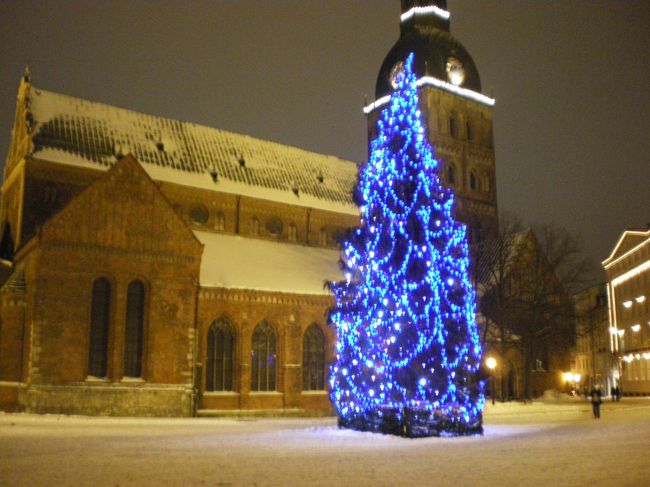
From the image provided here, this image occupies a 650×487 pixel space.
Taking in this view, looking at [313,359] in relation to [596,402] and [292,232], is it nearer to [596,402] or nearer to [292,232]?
[292,232]

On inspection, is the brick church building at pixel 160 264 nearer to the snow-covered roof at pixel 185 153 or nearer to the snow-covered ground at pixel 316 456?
the snow-covered roof at pixel 185 153

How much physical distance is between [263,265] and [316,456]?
24.5 m

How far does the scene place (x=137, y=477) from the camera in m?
12.9

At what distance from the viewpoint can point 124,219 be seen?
33.2 metres

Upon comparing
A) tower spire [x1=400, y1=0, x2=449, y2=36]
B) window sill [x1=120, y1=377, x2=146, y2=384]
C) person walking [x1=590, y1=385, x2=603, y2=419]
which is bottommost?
person walking [x1=590, y1=385, x2=603, y2=419]

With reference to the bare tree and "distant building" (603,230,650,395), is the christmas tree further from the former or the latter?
"distant building" (603,230,650,395)

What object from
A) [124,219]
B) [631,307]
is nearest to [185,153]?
[124,219]

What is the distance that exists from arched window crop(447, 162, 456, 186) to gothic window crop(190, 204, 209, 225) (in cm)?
2003

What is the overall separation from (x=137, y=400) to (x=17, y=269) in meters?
8.42

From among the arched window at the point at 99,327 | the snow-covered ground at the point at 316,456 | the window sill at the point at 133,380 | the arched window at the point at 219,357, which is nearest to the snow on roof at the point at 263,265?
the arched window at the point at 219,357

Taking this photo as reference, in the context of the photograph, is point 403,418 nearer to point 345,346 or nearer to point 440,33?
point 345,346

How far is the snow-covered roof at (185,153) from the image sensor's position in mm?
38406

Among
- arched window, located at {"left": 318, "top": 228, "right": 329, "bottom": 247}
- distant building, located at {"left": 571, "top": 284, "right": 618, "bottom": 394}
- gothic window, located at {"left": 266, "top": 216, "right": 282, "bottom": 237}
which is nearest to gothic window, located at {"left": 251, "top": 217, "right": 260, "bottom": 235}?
gothic window, located at {"left": 266, "top": 216, "right": 282, "bottom": 237}

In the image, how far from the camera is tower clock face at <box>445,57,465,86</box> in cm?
5266
